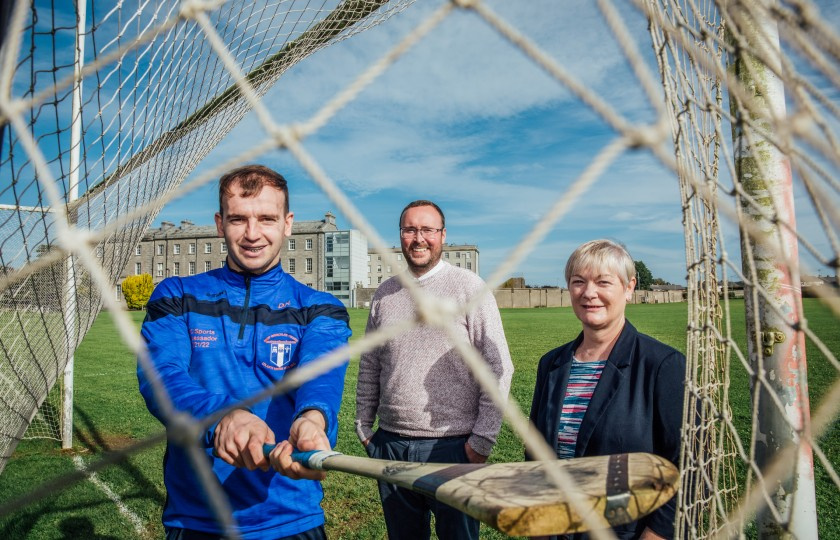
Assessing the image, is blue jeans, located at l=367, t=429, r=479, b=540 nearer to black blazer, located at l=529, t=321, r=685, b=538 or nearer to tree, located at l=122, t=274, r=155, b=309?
black blazer, located at l=529, t=321, r=685, b=538

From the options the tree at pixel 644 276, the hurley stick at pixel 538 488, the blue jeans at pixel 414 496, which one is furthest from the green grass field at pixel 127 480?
the tree at pixel 644 276

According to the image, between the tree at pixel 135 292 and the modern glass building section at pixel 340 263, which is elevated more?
the modern glass building section at pixel 340 263

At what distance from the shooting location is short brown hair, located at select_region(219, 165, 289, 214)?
5.90 feet

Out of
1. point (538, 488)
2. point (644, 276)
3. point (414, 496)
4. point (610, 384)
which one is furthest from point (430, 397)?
point (644, 276)

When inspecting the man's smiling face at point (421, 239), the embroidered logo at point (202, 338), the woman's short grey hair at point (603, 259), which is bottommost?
the embroidered logo at point (202, 338)

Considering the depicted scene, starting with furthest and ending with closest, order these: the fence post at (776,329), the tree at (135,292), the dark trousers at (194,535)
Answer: the tree at (135,292), the fence post at (776,329), the dark trousers at (194,535)

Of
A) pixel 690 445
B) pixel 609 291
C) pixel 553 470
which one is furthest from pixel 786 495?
pixel 553 470

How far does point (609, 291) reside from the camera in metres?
2.02

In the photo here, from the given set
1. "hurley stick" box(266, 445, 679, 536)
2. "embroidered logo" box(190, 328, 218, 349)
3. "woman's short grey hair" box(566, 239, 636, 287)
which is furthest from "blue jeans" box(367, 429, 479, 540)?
"hurley stick" box(266, 445, 679, 536)

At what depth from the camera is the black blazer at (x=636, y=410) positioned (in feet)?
5.76

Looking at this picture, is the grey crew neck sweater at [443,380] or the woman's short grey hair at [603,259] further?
the grey crew neck sweater at [443,380]

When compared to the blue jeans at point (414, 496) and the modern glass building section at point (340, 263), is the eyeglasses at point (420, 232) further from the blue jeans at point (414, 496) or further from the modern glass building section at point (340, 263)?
the modern glass building section at point (340, 263)

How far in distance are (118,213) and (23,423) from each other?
1.42m

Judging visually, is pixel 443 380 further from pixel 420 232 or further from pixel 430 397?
pixel 420 232
